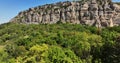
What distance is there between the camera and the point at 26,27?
13350 centimetres

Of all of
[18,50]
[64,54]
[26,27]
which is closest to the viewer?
[64,54]

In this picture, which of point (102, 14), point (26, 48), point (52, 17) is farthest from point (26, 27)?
point (26, 48)

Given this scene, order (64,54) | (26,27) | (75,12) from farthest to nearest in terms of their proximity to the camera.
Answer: (75,12) → (26,27) → (64,54)

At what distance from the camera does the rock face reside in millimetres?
135750

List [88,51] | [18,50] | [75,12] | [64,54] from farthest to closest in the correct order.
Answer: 1. [75,12]
2. [18,50]
3. [88,51]
4. [64,54]

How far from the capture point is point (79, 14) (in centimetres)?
14412

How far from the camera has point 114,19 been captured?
134875mm

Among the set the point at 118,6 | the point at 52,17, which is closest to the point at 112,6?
the point at 118,6

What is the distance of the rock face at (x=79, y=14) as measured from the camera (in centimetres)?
13575

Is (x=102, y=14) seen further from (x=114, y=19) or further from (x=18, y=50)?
(x=18, y=50)

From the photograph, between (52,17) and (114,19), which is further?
(52,17)

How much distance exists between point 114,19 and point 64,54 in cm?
6920

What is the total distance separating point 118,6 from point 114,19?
27.4 ft

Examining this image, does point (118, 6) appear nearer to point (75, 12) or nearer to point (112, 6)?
point (112, 6)
